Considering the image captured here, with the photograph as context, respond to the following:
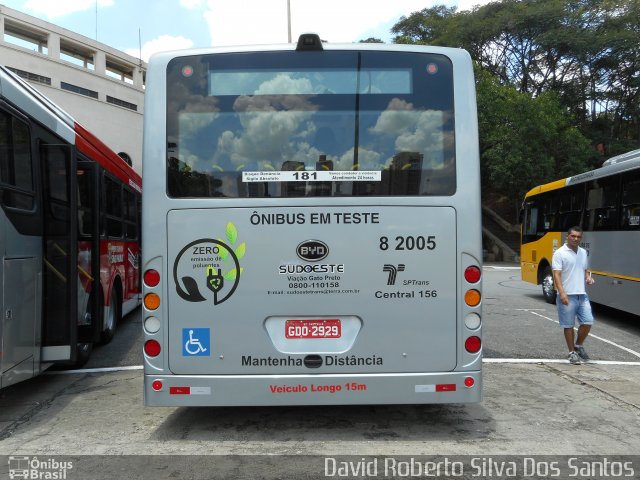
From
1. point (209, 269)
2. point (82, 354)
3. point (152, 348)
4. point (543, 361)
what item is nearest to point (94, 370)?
point (82, 354)

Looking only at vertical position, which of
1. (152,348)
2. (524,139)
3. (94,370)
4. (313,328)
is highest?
(524,139)

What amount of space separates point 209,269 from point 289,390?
1163 mm

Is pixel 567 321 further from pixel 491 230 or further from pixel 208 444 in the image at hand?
pixel 491 230

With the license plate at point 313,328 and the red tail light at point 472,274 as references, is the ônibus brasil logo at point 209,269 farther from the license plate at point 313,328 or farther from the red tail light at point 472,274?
the red tail light at point 472,274

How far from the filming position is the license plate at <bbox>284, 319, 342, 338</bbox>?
4.73 meters

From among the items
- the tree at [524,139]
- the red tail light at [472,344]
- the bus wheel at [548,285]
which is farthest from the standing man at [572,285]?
the tree at [524,139]

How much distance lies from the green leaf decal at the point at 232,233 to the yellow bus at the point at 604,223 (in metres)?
7.73

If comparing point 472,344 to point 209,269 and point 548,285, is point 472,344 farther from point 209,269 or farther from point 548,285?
point 548,285

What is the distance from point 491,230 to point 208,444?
35239 millimetres

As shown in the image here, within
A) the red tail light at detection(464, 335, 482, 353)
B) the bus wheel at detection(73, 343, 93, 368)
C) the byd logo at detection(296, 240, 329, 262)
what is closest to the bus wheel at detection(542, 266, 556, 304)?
the red tail light at detection(464, 335, 482, 353)

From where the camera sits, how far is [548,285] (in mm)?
13898

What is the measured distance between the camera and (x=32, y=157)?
19.0 feet

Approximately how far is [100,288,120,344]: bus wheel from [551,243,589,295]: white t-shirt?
21.4 ft

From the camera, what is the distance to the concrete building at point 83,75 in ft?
140
